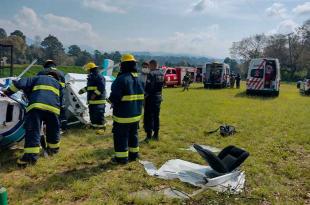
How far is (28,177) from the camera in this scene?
5410mm

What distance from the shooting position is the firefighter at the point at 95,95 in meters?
8.98

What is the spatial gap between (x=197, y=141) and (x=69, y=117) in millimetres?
3737

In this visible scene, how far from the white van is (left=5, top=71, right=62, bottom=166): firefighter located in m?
17.0

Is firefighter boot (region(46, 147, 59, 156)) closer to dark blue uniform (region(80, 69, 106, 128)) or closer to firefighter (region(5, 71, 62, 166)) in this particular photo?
firefighter (region(5, 71, 62, 166))

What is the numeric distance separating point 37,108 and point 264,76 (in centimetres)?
1760

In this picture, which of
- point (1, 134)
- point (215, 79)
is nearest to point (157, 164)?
point (1, 134)

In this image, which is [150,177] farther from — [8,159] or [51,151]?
[8,159]

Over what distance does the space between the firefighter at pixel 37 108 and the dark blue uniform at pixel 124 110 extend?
1.04 m

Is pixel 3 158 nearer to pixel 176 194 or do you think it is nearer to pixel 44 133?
pixel 44 133

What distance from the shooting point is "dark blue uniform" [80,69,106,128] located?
898 centimetres

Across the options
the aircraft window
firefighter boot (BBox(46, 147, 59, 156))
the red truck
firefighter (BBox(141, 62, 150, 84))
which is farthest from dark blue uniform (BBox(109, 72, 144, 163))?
the red truck

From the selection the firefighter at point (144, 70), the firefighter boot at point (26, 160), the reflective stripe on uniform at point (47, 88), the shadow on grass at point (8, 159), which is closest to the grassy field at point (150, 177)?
the shadow on grass at point (8, 159)

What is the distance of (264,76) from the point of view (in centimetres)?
2112

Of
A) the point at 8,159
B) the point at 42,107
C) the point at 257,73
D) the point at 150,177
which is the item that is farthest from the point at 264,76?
the point at 8,159
